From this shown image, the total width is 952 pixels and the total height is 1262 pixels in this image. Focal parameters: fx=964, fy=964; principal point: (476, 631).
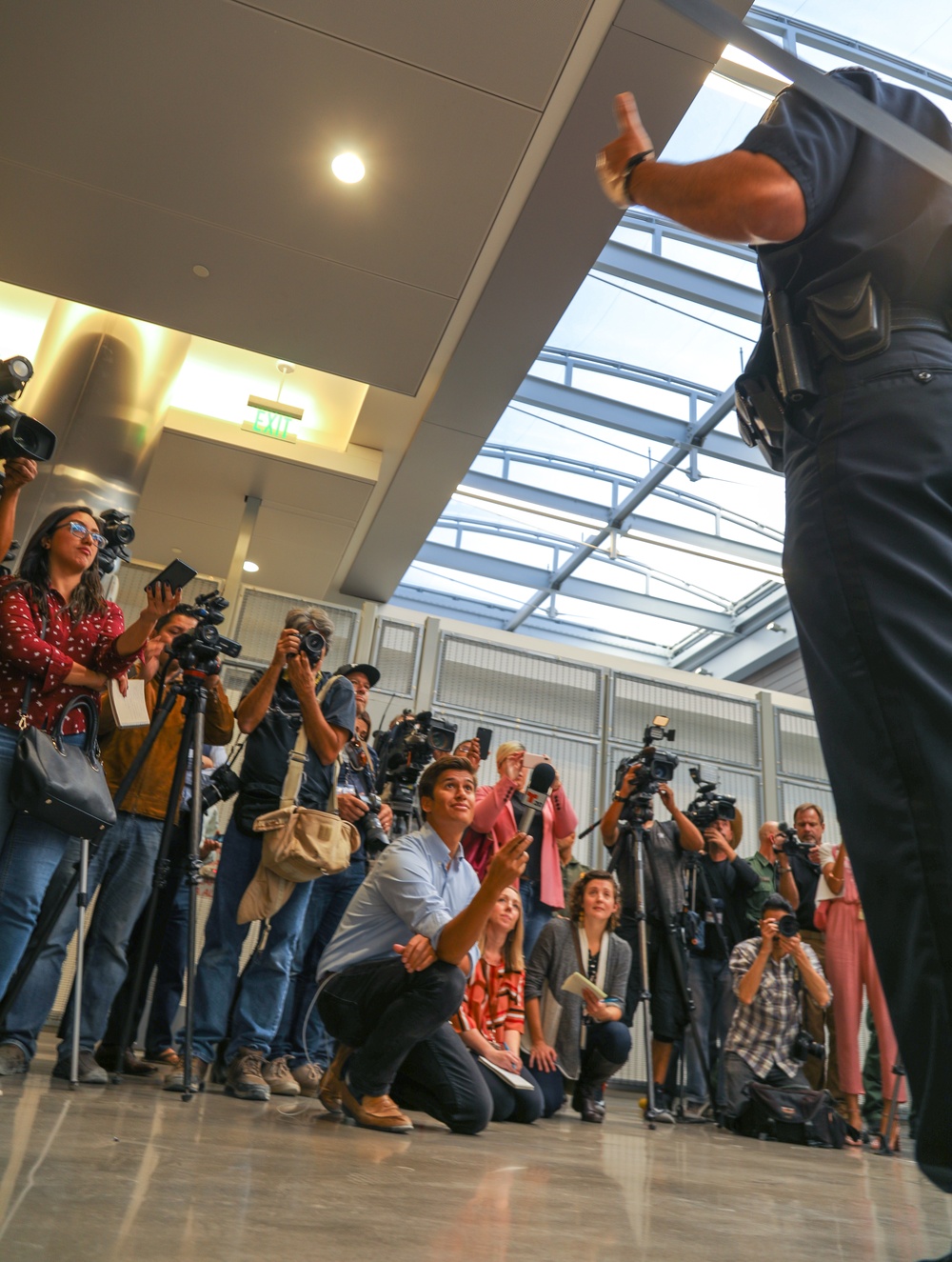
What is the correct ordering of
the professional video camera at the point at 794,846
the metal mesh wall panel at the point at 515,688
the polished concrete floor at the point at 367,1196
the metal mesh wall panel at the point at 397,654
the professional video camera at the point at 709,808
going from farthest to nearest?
the metal mesh wall panel at the point at 515,688
the metal mesh wall panel at the point at 397,654
the professional video camera at the point at 794,846
the professional video camera at the point at 709,808
the polished concrete floor at the point at 367,1196

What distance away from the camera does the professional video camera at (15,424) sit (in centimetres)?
234

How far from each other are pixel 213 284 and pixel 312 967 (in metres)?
3.00

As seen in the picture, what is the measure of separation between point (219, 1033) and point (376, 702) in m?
3.96

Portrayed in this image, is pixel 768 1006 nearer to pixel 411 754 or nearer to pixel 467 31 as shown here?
pixel 411 754

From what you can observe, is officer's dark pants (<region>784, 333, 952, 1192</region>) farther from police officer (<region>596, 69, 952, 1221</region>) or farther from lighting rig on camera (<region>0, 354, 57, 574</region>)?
lighting rig on camera (<region>0, 354, 57, 574</region>)

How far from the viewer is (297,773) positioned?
2887 millimetres

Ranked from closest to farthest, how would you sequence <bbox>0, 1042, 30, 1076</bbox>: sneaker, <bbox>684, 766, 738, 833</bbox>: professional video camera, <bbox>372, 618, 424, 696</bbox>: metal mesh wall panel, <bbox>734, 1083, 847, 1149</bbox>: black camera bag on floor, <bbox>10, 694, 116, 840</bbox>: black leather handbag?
<bbox>10, 694, 116, 840</bbox>: black leather handbag → <bbox>0, 1042, 30, 1076</bbox>: sneaker → <bbox>734, 1083, 847, 1149</bbox>: black camera bag on floor → <bbox>684, 766, 738, 833</bbox>: professional video camera → <bbox>372, 618, 424, 696</bbox>: metal mesh wall panel

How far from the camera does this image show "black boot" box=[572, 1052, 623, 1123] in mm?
3566

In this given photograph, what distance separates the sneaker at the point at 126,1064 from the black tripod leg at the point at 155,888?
0.14 feet

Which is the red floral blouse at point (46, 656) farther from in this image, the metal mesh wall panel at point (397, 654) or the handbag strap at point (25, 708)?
the metal mesh wall panel at point (397, 654)

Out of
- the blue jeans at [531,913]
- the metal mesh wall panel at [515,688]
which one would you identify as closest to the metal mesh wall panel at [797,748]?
the metal mesh wall panel at [515,688]

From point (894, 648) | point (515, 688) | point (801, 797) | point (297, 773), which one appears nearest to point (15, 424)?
point (297, 773)

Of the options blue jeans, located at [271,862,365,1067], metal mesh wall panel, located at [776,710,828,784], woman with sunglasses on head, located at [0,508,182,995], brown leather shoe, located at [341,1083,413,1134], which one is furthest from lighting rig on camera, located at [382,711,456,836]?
metal mesh wall panel, located at [776,710,828,784]

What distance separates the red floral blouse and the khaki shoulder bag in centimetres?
63
